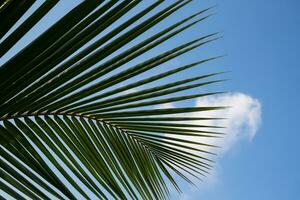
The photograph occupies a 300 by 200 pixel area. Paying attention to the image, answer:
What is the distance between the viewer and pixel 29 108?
4.32ft

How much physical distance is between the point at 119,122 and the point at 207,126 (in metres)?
0.41

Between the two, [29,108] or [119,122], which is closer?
[29,108]

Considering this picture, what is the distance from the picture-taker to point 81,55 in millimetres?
1178

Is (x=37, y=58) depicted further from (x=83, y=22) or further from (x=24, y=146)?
(x=24, y=146)

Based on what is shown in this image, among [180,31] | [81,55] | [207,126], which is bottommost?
[81,55]

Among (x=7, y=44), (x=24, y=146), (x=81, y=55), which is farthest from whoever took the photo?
(x=24, y=146)

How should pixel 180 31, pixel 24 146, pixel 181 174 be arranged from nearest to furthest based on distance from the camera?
pixel 24 146 < pixel 180 31 < pixel 181 174

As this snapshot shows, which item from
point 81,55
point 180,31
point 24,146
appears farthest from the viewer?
point 180,31

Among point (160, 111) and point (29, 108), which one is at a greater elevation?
point (160, 111)

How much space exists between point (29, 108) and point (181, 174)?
123 cm

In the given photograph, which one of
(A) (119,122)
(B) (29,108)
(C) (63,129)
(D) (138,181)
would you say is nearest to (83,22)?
(B) (29,108)

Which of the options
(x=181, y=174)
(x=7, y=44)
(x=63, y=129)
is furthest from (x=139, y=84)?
(x=181, y=174)

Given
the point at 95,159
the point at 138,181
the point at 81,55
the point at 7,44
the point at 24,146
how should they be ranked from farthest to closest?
the point at 138,181
the point at 95,159
the point at 24,146
the point at 81,55
the point at 7,44

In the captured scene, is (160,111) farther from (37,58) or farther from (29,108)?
(37,58)
